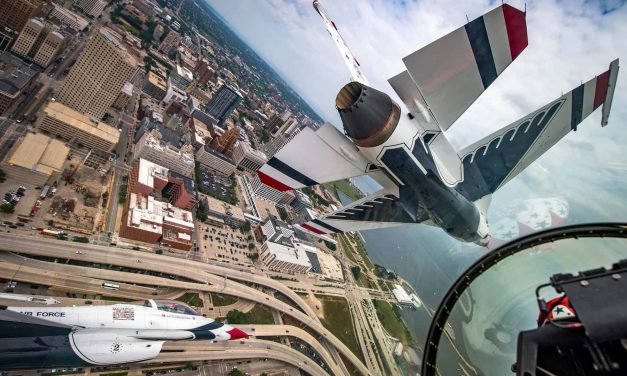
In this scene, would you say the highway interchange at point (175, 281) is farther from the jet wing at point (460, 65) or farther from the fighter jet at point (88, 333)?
the jet wing at point (460, 65)

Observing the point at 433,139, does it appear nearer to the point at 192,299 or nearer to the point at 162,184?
the point at 192,299

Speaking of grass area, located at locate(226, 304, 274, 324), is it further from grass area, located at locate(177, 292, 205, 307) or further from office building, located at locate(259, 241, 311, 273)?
office building, located at locate(259, 241, 311, 273)

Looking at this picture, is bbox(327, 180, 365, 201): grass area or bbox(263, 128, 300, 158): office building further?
bbox(327, 180, 365, 201): grass area

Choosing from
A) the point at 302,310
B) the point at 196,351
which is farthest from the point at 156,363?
the point at 302,310

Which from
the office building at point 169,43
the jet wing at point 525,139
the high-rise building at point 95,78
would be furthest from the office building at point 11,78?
the jet wing at point 525,139

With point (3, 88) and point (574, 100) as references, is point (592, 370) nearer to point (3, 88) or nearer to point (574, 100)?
point (574, 100)

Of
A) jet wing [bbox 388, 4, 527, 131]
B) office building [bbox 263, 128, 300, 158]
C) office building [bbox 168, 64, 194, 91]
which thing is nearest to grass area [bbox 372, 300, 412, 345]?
jet wing [bbox 388, 4, 527, 131]
